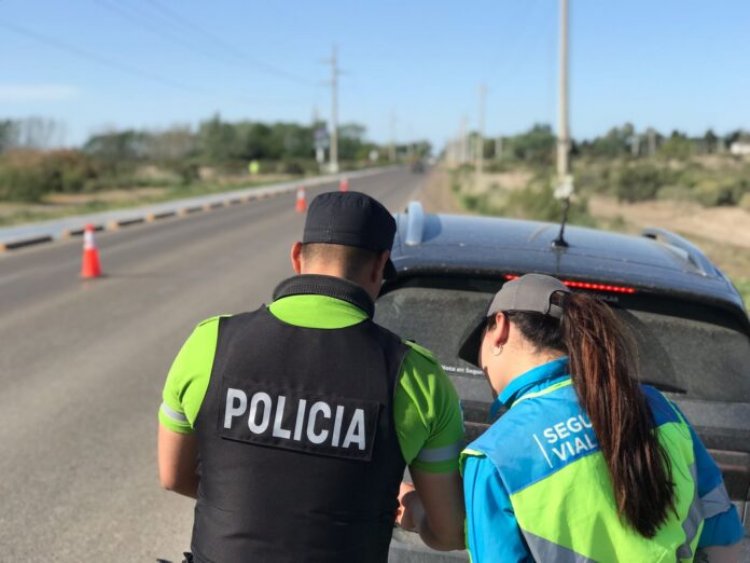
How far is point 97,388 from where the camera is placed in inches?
275

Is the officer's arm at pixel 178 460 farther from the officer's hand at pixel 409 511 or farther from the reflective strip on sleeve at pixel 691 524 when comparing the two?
the reflective strip on sleeve at pixel 691 524

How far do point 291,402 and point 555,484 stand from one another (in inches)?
21.6

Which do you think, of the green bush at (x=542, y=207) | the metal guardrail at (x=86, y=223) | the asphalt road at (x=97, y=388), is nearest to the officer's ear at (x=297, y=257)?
the asphalt road at (x=97, y=388)

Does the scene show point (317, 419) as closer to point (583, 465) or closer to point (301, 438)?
point (301, 438)

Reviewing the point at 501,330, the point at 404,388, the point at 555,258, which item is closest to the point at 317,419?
the point at 404,388

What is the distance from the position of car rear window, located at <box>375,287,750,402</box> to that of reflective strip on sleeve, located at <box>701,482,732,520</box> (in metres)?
0.81

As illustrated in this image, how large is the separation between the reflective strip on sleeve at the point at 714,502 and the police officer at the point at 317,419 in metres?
0.53

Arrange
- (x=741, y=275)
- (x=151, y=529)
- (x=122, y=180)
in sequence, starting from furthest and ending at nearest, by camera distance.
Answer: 1. (x=122, y=180)
2. (x=741, y=275)
3. (x=151, y=529)

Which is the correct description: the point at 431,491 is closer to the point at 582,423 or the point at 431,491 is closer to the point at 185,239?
the point at 582,423

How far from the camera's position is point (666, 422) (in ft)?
5.89

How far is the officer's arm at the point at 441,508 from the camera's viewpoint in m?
1.86

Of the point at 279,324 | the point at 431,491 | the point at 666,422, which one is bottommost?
the point at 431,491

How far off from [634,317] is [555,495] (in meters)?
1.30

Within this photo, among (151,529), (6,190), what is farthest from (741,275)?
(6,190)
